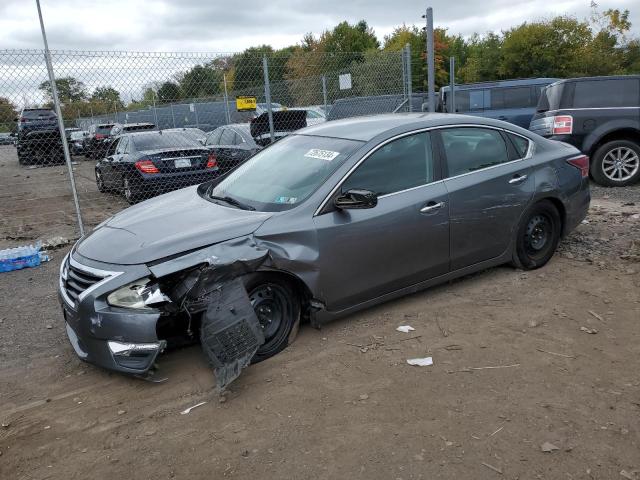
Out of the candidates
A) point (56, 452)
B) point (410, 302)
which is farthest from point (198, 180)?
point (56, 452)

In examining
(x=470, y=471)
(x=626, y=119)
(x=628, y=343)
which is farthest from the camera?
(x=626, y=119)

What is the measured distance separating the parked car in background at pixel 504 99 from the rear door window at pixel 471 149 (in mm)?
8522

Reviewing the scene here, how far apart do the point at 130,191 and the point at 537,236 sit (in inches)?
273

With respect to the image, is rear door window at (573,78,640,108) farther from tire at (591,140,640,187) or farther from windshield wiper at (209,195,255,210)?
windshield wiper at (209,195,255,210)

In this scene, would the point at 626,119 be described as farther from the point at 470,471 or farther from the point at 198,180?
the point at 470,471

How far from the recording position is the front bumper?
11.1ft

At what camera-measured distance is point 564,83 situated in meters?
9.20

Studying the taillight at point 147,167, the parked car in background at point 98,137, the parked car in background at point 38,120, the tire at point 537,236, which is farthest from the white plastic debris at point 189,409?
the parked car in background at point 98,137

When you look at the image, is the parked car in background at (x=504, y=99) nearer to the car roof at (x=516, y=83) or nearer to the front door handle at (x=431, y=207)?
the car roof at (x=516, y=83)

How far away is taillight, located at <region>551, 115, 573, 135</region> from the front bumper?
7.89 metres

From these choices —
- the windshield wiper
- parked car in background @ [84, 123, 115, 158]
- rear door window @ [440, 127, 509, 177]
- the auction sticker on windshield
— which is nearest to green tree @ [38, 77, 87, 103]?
the windshield wiper

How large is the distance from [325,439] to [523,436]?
3.45 ft

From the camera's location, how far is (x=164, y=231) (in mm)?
3787

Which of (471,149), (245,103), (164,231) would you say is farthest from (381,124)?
(245,103)
